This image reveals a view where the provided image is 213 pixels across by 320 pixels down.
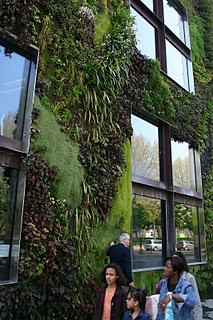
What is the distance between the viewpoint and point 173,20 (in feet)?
32.9

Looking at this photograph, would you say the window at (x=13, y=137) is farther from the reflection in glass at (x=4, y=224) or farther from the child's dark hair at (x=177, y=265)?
the child's dark hair at (x=177, y=265)

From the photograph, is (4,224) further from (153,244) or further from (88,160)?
(153,244)

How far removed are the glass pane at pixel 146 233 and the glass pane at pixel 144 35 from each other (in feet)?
12.5

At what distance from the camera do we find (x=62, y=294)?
4301 millimetres

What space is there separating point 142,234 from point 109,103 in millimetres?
2870

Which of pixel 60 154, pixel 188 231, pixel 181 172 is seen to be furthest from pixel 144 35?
pixel 188 231

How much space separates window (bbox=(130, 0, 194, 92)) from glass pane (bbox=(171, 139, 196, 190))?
195 centimetres

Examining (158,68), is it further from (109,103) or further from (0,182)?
(0,182)

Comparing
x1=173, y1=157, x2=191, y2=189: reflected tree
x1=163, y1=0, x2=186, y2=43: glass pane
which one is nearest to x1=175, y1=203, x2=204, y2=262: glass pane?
x1=173, y1=157, x2=191, y2=189: reflected tree

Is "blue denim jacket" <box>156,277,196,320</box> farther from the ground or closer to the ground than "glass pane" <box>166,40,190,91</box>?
closer to the ground

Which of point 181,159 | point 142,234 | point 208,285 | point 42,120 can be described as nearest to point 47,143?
point 42,120

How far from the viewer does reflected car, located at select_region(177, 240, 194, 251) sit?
787 centimetres

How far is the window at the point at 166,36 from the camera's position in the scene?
8.35 metres

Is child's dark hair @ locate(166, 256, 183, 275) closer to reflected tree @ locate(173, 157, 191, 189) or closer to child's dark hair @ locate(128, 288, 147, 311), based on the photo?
child's dark hair @ locate(128, 288, 147, 311)
